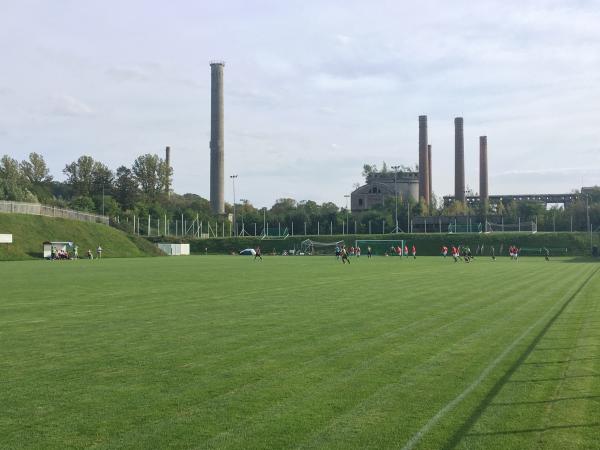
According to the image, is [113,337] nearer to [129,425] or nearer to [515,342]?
[129,425]

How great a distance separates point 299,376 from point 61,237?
69.7 metres

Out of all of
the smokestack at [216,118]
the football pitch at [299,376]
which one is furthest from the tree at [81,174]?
the football pitch at [299,376]

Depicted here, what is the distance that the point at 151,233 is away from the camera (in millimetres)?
106000

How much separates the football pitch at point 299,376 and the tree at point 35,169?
129 meters

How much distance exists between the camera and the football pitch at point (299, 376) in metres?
6.19

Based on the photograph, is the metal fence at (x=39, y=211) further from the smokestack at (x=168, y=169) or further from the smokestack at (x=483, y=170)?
the smokestack at (x=483, y=170)

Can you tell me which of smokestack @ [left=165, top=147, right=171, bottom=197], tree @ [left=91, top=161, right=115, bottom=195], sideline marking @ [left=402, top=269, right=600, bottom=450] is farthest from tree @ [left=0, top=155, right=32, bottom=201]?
sideline marking @ [left=402, top=269, right=600, bottom=450]

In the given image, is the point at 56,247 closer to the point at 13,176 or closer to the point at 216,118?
the point at 216,118

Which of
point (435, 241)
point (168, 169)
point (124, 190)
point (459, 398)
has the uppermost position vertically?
point (168, 169)

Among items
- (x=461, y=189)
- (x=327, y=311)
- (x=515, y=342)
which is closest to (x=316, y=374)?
(x=515, y=342)

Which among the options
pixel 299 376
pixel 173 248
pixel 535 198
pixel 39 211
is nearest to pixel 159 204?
pixel 173 248

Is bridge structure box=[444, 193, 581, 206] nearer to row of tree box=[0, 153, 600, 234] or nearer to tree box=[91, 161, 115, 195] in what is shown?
row of tree box=[0, 153, 600, 234]

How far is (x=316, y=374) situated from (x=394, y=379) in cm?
107

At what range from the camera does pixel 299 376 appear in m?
8.58
